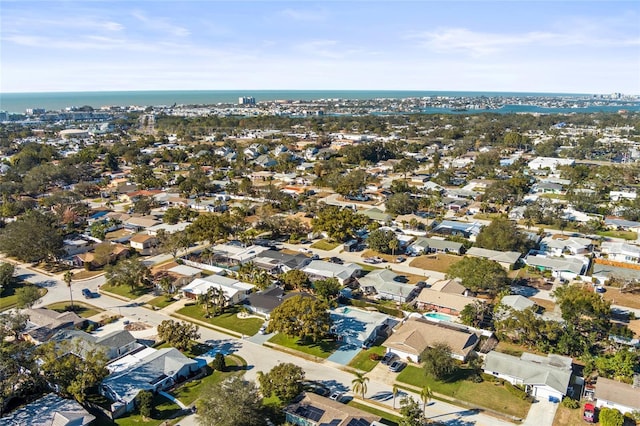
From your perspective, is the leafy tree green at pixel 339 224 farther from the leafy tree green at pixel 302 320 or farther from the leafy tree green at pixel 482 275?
the leafy tree green at pixel 302 320

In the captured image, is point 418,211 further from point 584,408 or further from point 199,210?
point 584,408

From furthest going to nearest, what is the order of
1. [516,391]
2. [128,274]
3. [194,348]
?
1. [128,274]
2. [194,348]
3. [516,391]

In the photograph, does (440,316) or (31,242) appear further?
(31,242)

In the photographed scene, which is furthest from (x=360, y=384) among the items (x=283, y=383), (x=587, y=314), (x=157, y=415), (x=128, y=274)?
(x=128, y=274)

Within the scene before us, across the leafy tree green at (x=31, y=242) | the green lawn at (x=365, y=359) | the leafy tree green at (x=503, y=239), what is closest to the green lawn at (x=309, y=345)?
the green lawn at (x=365, y=359)

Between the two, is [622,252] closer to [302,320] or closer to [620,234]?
[620,234]
